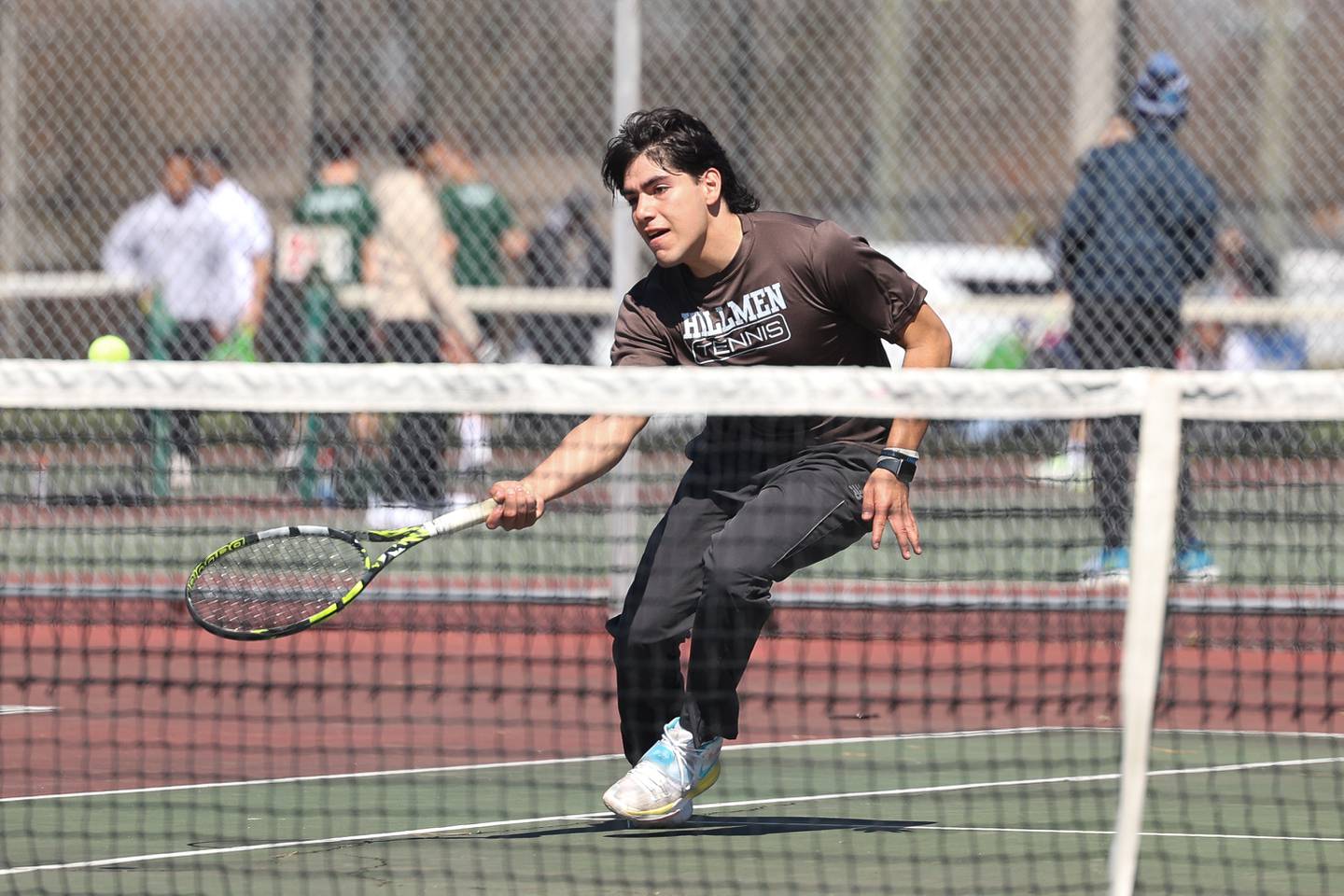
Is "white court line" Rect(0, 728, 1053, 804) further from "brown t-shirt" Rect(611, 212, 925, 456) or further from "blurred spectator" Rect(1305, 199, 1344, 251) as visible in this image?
"blurred spectator" Rect(1305, 199, 1344, 251)

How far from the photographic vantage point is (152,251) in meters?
11.3

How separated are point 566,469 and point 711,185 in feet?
2.42

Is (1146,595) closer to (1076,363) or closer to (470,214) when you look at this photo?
(1076,363)

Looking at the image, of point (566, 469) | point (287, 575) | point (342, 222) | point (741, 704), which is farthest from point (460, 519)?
point (342, 222)

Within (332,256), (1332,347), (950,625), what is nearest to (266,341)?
(332,256)

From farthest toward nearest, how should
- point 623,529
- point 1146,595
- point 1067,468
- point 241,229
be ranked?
point 1067,468 < point 241,229 < point 623,529 < point 1146,595

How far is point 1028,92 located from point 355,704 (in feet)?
12.2

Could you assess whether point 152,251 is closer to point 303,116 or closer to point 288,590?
point 303,116

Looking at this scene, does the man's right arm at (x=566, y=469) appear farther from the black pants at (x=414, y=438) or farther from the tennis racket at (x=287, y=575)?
the black pants at (x=414, y=438)

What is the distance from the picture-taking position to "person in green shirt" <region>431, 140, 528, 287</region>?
32.3ft

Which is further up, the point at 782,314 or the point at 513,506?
the point at 782,314

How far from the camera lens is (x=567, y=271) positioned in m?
13.7

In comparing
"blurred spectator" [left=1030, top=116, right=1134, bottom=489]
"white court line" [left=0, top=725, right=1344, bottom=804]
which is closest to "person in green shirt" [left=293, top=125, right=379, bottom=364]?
"blurred spectator" [left=1030, top=116, right=1134, bottom=489]

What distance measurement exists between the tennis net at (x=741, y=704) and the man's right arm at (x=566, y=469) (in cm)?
18
